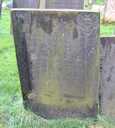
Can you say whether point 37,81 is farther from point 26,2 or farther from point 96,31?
point 26,2

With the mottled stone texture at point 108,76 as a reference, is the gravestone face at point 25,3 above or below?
above

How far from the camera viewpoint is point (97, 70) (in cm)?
346

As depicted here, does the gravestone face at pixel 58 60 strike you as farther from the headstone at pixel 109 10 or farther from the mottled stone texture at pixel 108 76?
the headstone at pixel 109 10

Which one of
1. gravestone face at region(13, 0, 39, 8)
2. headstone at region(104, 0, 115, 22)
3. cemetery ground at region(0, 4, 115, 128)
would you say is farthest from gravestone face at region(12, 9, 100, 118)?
headstone at region(104, 0, 115, 22)

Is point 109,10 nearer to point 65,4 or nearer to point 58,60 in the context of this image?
point 65,4

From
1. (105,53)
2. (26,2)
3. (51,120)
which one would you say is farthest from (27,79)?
(26,2)

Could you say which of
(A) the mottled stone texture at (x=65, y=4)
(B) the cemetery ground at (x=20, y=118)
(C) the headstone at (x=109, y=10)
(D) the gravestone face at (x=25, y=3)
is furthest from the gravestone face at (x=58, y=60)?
(C) the headstone at (x=109, y=10)

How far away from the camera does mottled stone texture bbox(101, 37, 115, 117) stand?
3.43m

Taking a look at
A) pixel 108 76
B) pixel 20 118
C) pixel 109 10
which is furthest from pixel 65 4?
pixel 109 10

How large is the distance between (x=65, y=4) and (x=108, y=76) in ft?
7.21

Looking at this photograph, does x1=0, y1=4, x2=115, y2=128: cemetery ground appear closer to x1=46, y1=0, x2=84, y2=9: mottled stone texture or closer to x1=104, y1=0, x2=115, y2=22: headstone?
x1=46, y1=0, x2=84, y2=9: mottled stone texture

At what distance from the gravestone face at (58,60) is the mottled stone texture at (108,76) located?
88 millimetres

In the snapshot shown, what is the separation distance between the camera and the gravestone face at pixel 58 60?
332cm

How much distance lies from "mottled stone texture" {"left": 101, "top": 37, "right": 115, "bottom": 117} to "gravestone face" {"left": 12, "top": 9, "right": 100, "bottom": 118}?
A: 88 mm
